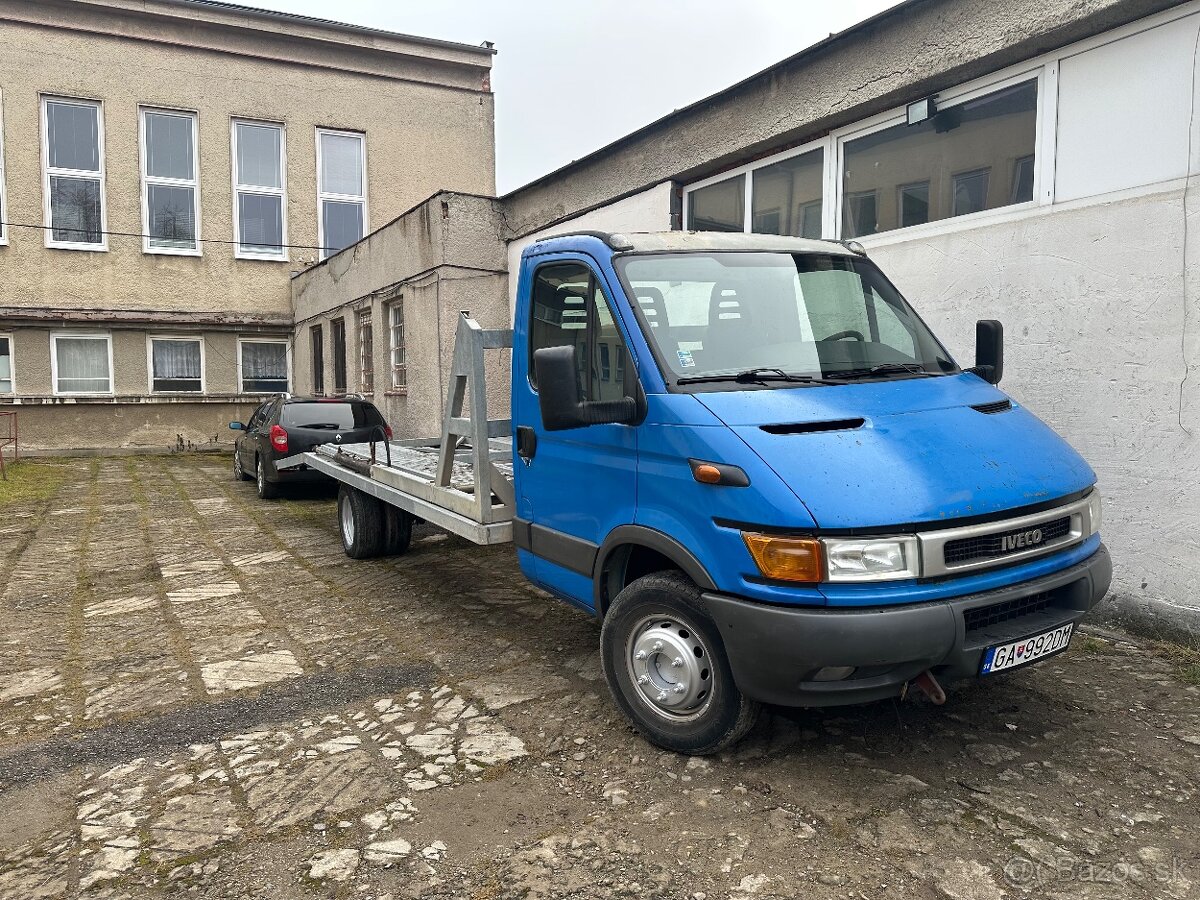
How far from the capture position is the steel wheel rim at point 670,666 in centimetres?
344

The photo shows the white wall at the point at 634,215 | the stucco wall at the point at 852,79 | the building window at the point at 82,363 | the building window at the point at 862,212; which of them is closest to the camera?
the stucco wall at the point at 852,79

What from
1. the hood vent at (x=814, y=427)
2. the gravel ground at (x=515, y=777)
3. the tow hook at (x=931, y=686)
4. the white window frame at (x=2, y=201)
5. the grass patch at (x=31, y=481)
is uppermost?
the white window frame at (x=2, y=201)

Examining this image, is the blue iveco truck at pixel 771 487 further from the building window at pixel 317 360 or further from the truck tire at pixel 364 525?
the building window at pixel 317 360

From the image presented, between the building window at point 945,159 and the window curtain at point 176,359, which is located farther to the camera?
the window curtain at point 176,359

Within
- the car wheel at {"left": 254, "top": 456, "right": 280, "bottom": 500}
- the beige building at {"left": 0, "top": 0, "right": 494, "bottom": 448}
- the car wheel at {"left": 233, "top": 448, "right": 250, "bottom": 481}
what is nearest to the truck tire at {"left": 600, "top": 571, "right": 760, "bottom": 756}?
the car wheel at {"left": 254, "top": 456, "right": 280, "bottom": 500}

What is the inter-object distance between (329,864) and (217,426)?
18.4 m

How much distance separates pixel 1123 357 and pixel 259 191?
18.4 m

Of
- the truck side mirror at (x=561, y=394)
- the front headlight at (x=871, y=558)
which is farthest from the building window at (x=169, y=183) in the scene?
the front headlight at (x=871, y=558)

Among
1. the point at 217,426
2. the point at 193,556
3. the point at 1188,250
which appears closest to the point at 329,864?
the point at 1188,250

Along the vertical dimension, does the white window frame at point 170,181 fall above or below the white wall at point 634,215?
above

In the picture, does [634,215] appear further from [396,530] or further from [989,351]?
[989,351]

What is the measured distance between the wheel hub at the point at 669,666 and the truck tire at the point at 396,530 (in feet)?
13.7

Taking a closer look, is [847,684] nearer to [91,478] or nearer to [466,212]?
[466,212]

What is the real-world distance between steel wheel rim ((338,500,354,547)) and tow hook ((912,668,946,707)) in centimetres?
540
